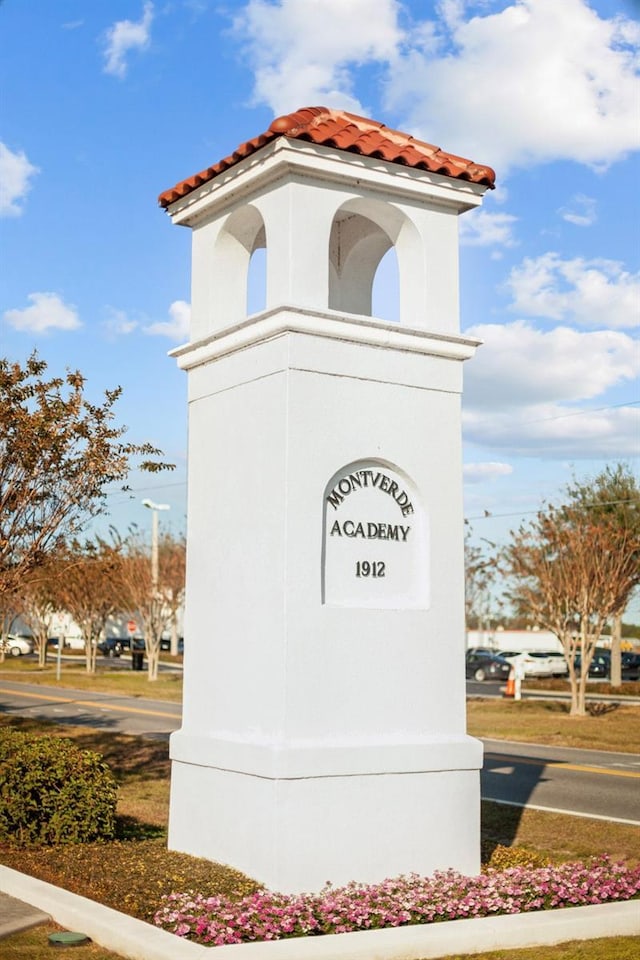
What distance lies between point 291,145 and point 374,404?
1.98m

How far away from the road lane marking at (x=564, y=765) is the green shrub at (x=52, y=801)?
1065 centimetres

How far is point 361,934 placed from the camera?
692cm

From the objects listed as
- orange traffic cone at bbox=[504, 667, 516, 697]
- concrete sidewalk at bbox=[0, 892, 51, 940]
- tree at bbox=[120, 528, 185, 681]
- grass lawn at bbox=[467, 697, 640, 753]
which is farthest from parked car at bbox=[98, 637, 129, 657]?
concrete sidewalk at bbox=[0, 892, 51, 940]

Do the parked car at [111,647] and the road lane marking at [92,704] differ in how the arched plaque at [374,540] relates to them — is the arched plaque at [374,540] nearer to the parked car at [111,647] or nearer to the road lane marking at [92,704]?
the road lane marking at [92,704]

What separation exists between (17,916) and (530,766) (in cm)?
1298

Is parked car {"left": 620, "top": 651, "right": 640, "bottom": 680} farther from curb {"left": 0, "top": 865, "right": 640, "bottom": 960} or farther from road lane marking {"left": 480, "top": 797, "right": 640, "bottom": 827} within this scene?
curb {"left": 0, "top": 865, "right": 640, "bottom": 960}

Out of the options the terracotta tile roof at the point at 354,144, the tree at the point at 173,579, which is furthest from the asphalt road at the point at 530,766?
the tree at the point at 173,579

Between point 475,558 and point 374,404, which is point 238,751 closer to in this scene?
point 374,404

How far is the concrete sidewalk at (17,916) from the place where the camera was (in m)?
6.98

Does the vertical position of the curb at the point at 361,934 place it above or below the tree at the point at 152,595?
below

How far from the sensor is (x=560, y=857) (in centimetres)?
1075

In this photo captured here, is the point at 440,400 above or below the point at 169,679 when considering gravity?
above

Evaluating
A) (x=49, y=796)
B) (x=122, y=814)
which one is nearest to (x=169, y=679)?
(x=122, y=814)

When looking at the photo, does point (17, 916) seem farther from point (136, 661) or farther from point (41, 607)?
point (41, 607)
